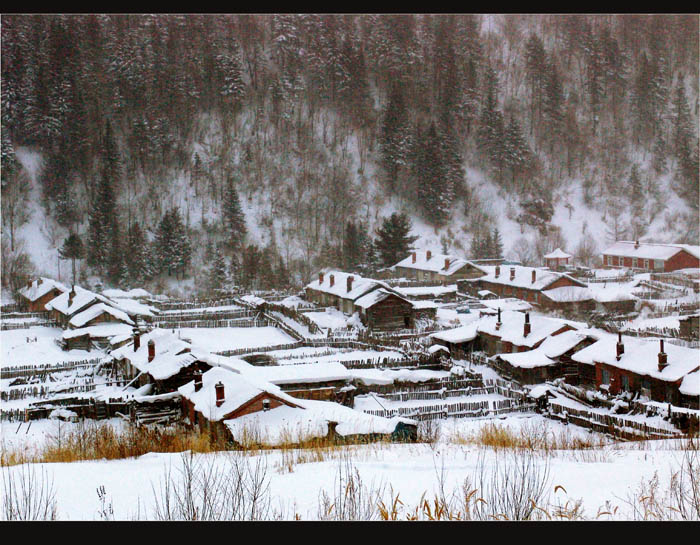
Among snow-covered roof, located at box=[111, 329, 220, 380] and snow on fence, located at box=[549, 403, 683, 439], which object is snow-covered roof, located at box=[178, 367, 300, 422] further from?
snow on fence, located at box=[549, 403, 683, 439]

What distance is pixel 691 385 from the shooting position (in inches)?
707

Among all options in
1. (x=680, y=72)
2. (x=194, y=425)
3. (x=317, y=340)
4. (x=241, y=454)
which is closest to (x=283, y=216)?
(x=317, y=340)

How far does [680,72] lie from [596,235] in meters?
12.5

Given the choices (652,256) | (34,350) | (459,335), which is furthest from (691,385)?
(652,256)

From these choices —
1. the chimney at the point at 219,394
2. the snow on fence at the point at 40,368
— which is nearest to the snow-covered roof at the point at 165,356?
the snow on fence at the point at 40,368

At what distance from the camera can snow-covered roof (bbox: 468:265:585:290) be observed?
1470 inches

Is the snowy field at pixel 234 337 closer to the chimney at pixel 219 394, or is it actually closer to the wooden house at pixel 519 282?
the chimney at pixel 219 394

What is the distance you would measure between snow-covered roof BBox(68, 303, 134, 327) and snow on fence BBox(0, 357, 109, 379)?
14.4ft

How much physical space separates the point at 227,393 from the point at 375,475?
9.17 m

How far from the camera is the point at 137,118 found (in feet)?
168

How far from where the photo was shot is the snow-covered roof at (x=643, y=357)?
18828mm

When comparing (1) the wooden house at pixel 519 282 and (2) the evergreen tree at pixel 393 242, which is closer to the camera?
(1) the wooden house at pixel 519 282

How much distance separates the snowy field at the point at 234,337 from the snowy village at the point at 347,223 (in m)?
0.26

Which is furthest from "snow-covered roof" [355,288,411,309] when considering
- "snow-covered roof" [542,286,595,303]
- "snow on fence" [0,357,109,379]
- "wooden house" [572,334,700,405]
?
"snow on fence" [0,357,109,379]
